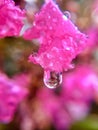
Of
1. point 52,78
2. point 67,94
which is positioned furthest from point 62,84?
point 52,78

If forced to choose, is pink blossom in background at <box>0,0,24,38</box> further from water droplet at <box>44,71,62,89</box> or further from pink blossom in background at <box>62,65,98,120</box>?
pink blossom in background at <box>62,65,98,120</box>

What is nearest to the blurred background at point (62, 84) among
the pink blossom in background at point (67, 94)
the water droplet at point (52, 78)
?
the pink blossom in background at point (67, 94)

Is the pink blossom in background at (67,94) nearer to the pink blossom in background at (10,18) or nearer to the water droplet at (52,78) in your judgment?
the water droplet at (52,78)

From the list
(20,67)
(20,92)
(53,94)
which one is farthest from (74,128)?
(20,92)

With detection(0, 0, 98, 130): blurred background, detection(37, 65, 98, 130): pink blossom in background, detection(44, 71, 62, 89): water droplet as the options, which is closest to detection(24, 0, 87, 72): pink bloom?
detection(44, 71, 62, 89): water droplet

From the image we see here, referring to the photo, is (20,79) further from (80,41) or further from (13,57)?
(80,41)

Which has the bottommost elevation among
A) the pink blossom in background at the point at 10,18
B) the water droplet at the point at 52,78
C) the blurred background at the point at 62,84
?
the water droplet at the point at 52,78

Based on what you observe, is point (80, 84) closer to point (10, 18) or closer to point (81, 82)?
point (81, 82)
